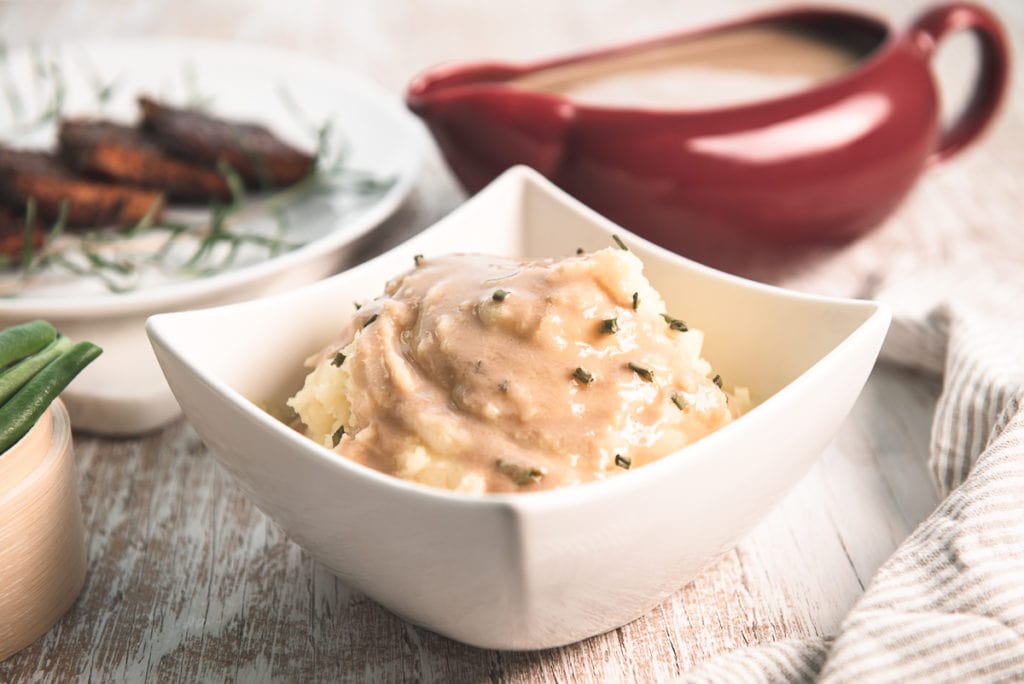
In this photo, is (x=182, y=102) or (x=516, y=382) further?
(x=182, y=102)

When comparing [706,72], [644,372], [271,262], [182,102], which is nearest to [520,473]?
[644,372]

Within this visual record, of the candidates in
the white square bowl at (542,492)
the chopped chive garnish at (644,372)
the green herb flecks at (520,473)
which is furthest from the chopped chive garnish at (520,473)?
the chopped chive garnish at (644,372)

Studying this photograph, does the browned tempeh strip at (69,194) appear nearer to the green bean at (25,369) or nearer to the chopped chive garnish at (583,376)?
the green bean at (25,369)

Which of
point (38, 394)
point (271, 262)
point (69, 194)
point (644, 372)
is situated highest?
point (644, 372)

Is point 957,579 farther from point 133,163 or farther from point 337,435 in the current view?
point 133,163

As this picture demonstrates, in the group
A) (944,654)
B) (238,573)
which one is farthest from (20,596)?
(944,654)

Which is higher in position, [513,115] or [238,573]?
[513,115]

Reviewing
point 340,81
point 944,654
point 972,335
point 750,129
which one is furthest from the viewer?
point 340,81

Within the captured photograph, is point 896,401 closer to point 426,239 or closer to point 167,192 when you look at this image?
point 426,239
